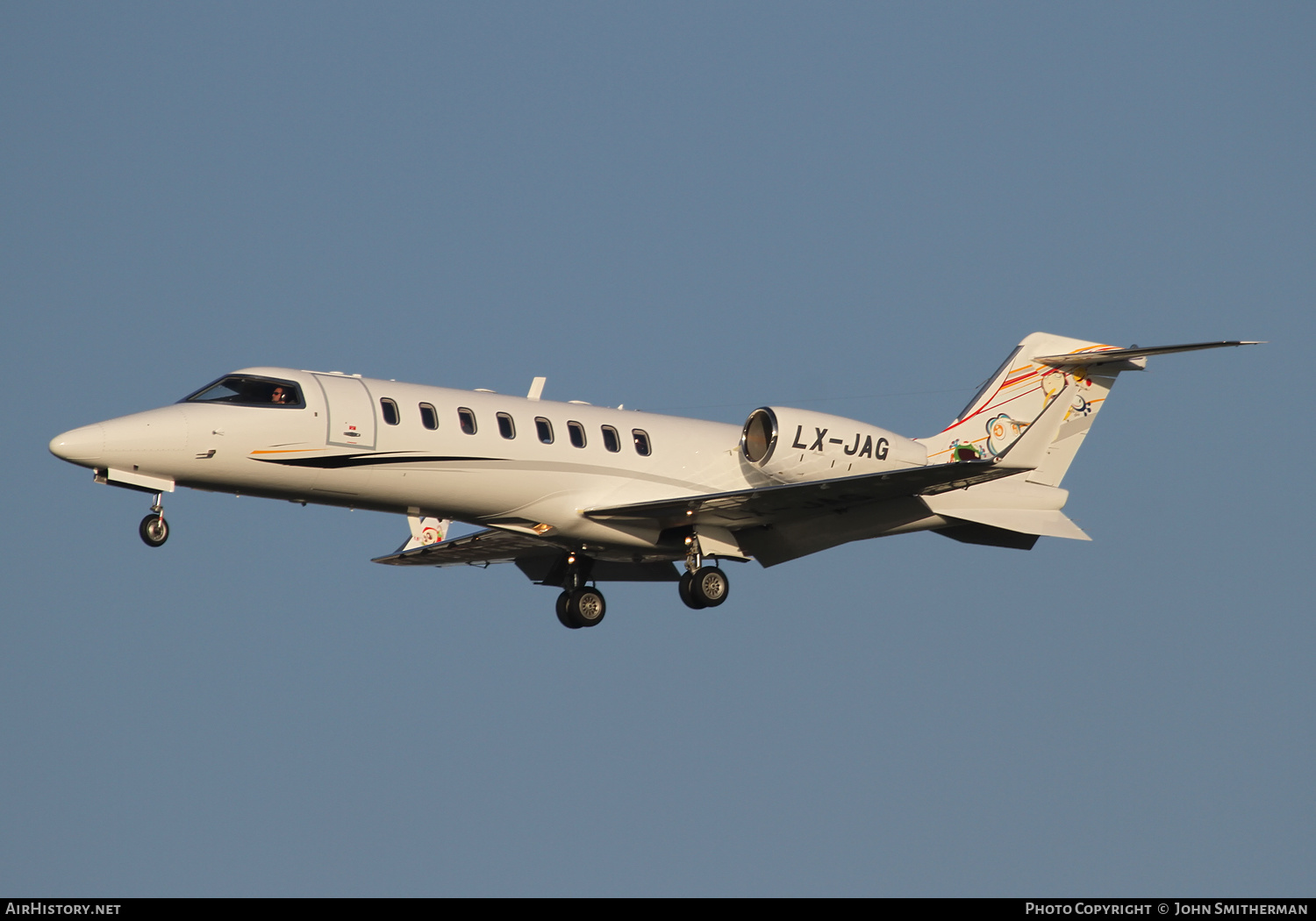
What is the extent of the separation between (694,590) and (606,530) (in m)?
1.52

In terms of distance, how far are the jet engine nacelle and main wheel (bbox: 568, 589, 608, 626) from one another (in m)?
3.20

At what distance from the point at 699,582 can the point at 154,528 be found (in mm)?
7464

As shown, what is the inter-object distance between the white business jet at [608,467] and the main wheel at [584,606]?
0.09 ft

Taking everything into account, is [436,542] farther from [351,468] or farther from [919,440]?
[919,440]

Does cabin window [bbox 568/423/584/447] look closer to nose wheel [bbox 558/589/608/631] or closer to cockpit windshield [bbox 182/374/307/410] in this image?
nose wheel [bbox 558/589/608/631]

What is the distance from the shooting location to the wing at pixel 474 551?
80.1ft

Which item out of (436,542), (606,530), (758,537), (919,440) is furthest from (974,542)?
(436,542)

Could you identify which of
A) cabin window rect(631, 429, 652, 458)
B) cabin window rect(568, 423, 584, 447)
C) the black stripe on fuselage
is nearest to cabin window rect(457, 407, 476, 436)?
the black stripe on fuselage

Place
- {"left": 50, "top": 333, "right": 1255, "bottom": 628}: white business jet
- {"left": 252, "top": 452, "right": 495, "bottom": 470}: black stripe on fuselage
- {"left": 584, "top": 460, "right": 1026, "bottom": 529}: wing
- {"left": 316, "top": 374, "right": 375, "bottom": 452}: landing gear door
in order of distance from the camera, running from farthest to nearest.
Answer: {"left": 584, "top": 460, "right": 1026, "bottom": 529}: wing < {"left": 316, "top": 374, "right": 375, "bottom": 452}: landing gear door < {"left": 252, "top": 452, "right": 495, "bottom": 470}: black stripe on fuselage < {"left": 50, "top": 333, "right": 1255, "bottom": 628}: white business jet

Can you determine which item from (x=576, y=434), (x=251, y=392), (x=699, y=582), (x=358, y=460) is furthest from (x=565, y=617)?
(x=251, y=392)

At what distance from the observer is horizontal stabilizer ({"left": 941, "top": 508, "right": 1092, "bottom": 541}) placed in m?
25.0

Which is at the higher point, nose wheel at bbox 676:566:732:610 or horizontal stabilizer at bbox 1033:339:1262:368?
horizontal stabilizer at bbox 1033:339:1262:368

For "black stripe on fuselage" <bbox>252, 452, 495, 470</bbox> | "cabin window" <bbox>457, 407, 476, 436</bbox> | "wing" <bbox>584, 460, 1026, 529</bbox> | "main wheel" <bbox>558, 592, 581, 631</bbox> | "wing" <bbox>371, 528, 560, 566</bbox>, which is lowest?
"main wheel" <bbox>558, 592, 581, 631</bbox>

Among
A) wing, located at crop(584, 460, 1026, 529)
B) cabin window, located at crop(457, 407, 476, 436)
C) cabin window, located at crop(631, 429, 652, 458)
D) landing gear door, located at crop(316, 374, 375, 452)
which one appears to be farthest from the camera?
cabin window, located at crop(631, 429, 652, 458)
